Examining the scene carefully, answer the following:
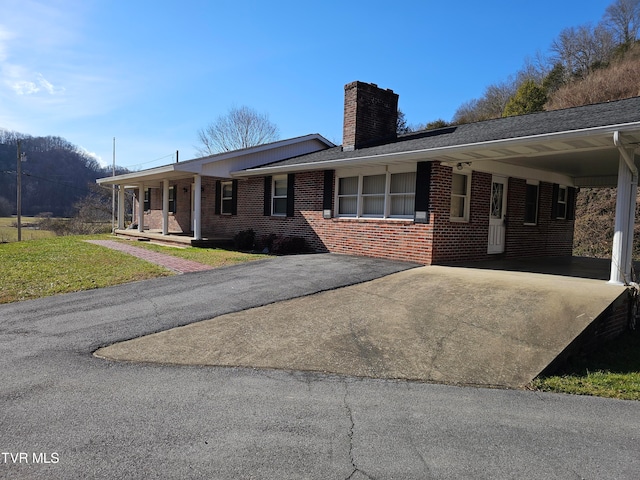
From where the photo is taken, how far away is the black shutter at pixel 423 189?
10078 mm

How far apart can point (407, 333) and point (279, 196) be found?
10037 mm

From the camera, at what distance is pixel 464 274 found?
8.62 meters

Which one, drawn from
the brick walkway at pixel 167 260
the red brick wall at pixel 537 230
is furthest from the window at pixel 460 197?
the brick walkway at pixel 167 260

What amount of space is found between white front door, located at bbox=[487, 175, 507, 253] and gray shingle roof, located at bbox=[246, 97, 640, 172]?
1.74m

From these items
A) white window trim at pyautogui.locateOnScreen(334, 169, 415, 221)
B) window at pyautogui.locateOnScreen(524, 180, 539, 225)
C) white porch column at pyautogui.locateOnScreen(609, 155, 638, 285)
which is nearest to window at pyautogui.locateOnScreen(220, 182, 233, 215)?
white window trim at pyautogui.locateOnScreen(334, 169, 415, 221)

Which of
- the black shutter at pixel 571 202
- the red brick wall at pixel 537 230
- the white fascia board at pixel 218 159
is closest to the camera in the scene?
the red brick wall at pixel 537 230

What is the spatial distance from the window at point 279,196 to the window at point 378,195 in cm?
276

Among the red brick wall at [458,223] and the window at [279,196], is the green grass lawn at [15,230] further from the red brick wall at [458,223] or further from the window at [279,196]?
the red brick wall at [458,223]

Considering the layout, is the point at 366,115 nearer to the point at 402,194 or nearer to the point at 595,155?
the point at 402,194

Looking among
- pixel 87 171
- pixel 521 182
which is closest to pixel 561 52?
pixel 521 182

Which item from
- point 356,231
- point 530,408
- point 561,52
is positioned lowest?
point 530,408

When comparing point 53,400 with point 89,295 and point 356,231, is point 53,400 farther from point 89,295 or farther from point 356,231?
point 356,231

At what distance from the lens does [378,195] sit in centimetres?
1150

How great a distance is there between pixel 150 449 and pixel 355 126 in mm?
12034
